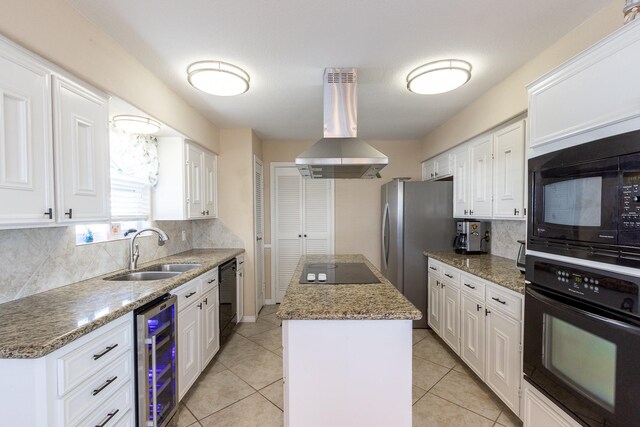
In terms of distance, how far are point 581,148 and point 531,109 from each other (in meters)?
0.47

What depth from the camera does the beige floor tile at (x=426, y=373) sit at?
2404 mm

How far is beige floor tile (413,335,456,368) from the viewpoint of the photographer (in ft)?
8.99

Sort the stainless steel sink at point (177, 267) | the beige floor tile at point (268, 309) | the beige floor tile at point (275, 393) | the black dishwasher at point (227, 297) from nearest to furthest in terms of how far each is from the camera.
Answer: the beige floor tile at point (275, 393) → the stainless steel sink at point (177, 267) → the black dishwasher at point (227, 297) → the beige floor tile at point (268, 309)

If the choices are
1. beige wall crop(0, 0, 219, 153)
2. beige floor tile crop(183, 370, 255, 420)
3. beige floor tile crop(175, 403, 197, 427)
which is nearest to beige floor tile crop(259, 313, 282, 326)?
beige floor tile crop(183, 370, 255, 420)

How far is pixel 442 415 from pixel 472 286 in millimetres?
973

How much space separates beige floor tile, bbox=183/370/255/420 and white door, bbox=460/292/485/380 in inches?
71.8

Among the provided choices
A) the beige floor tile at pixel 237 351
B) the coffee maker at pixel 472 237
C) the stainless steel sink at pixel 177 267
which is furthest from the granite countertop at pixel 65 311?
the coffee maker at pixel 472 237

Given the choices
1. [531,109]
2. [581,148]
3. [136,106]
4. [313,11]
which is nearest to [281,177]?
[136,106]

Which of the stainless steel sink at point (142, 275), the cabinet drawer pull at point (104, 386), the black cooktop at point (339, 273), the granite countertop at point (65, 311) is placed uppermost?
the granite countertop at point (65, 311)

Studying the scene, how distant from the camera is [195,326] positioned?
7.55ft

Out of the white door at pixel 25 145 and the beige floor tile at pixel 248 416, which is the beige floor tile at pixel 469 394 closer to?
the beige floor tile at pixel 248 416

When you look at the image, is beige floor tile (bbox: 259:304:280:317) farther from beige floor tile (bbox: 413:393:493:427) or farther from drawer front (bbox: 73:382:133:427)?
drawer front (bbox: 73:382:133:427)

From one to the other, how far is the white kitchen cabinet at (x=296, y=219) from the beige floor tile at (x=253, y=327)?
731 mm

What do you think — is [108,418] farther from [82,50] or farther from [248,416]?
Result: [82,50]
